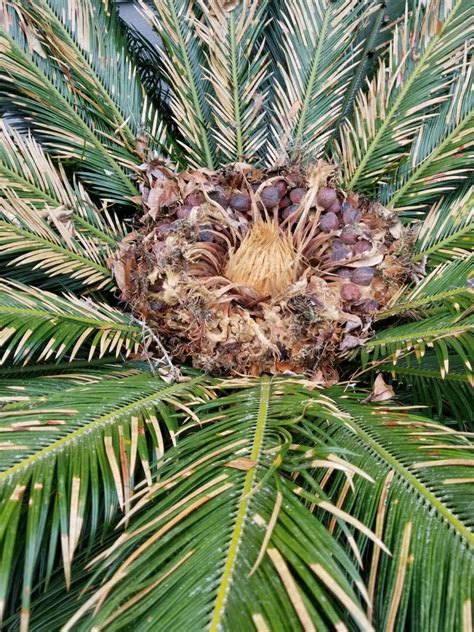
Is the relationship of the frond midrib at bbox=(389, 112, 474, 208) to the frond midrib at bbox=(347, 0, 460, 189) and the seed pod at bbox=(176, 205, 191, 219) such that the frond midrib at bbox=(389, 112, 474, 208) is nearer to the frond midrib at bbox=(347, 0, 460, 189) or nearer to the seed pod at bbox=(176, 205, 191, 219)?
the frond midrib at bbox=(347, 0, 460, 189)

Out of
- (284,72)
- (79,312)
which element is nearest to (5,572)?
(79,312)

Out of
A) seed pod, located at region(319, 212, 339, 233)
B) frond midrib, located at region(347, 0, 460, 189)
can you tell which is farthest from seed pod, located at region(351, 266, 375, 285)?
frond midrib, located at region(347, 0, 460, 189)

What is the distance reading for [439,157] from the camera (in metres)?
1.50

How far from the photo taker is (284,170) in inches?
59.1

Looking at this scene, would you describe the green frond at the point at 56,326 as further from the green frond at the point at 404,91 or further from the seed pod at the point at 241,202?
the green frond at the point at 404,91

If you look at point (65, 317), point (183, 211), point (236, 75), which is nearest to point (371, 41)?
point (236, 75)

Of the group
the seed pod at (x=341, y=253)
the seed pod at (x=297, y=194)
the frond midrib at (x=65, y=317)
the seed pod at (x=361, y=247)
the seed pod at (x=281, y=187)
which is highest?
the seed pod at (x=281, y=187)

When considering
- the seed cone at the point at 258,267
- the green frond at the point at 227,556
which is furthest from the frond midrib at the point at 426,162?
the green frond at the point at 227,556

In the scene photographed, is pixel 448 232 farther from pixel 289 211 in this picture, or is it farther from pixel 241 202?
pixel 241 202

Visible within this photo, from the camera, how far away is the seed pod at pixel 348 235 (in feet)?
4.55

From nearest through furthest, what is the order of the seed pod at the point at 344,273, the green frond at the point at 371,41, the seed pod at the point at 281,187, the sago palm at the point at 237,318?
the sago palm at the point at 237,318, the seed pod at the point at 344,273, the seed pod at the point at 281,187, the green frond at the point at 371,41

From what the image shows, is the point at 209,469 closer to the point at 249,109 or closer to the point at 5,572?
the point at 5,572

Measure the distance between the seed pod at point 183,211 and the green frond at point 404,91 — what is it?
47 centimetres

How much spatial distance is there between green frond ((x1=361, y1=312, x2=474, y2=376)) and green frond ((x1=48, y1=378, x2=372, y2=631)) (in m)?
0.31
